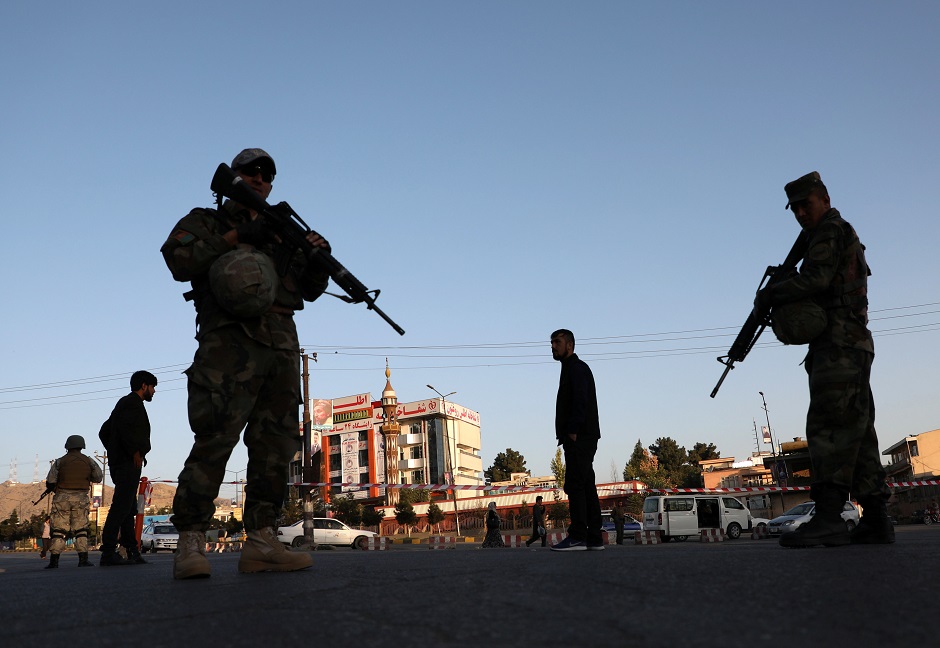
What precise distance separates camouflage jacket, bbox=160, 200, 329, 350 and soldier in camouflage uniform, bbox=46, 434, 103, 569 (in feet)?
18.1

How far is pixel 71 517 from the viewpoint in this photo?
8344 mm

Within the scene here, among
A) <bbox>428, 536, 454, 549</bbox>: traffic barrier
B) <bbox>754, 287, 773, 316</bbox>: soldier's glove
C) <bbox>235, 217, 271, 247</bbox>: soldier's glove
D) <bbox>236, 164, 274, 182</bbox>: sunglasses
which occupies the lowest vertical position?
<bbox>428, 536, 454, 549</bbox>: traffic barrier

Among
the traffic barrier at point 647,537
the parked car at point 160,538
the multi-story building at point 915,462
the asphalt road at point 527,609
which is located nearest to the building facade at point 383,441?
the multi-story building at point 915,462

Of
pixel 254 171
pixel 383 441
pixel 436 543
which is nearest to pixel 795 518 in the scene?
pixel 436 543

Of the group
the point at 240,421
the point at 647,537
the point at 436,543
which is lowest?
the point at 647,537

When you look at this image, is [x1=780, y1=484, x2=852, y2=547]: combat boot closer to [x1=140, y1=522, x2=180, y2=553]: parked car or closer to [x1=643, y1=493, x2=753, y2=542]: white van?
[x1=643, y1=493, x2=753, y2=542]: white van

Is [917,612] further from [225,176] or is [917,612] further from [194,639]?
[225,176]

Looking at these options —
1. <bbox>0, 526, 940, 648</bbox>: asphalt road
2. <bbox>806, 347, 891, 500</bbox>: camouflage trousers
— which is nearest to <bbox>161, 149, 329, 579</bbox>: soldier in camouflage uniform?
<bbox>0, 526, 940, 648</bbox>: asphalt road

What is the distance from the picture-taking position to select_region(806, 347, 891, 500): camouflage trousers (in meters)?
4.50

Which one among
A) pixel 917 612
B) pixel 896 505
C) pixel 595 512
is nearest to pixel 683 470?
pixel 896 505

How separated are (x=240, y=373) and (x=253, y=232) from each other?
0.71 m

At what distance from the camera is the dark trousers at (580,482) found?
6.56m

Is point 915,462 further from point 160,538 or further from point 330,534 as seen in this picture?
point 160,538

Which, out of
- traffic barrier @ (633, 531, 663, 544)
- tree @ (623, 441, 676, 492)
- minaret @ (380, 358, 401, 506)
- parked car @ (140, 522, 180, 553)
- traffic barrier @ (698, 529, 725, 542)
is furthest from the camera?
minaret @ (380, 358, 401, 506)
